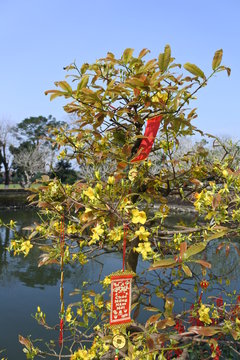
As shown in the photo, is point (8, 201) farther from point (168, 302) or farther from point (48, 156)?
point (168, 302)

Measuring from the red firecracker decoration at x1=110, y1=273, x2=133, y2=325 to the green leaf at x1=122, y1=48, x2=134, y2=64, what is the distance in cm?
73

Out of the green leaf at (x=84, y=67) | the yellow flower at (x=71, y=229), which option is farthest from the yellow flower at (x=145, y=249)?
the green leaf at (x=84, y=67)

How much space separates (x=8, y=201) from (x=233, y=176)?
12.8 metres

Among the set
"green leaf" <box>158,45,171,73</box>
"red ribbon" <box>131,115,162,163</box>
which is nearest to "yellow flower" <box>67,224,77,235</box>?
"red ribbon" <box>131,115,162,163</box>

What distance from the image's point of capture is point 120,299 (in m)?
1.07

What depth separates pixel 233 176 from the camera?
3.63ft

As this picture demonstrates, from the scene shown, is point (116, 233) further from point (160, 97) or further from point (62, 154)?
point (62, 154)

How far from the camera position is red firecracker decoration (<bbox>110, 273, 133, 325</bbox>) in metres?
1.05

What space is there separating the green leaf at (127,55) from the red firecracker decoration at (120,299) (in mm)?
733

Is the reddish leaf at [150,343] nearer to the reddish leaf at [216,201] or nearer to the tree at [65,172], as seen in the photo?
the reddish leaf at [216,201]

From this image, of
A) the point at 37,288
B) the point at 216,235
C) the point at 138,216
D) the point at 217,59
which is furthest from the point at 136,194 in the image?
the point at 37,288

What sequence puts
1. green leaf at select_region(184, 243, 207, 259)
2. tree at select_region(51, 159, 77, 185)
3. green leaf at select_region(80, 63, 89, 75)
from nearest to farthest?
green leaf at select_region(184, 243, 207, 259), green leaf at select_region(80, 63, 89, 75), tree at select_region(51, 159, 77, 185)

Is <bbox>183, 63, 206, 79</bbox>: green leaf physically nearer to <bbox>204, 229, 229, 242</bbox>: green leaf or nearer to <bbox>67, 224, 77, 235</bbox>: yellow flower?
<bbox>204, 229, 229, 242</bbox>: green leaf

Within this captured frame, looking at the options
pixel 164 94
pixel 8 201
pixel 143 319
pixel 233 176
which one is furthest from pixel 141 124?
pixel 8 201
